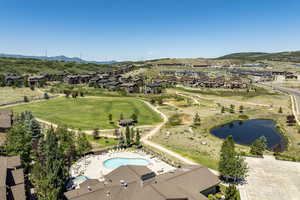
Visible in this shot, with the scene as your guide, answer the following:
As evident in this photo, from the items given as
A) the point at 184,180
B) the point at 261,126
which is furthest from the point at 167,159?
the point at 261,126

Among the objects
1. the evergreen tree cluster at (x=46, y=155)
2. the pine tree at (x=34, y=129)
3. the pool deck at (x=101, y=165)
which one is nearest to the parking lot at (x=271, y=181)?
the pool deck at (x=101, y=165)

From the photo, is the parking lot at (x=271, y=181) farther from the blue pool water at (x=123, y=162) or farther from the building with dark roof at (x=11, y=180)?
the building with dark roof at (x=11, y=180)

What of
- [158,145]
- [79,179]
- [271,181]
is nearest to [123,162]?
[79,179]

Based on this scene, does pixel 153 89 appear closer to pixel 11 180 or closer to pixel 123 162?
pixel 123 162

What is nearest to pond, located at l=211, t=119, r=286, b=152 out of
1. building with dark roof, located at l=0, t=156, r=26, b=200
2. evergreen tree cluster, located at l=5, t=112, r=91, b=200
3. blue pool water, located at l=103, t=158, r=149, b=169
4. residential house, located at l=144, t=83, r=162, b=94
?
blue pool water, located at l=103, t=158, r=149, b=169

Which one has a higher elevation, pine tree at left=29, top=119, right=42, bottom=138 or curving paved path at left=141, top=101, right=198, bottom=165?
pine tree at left=29, top=119, right=42, bottom=138

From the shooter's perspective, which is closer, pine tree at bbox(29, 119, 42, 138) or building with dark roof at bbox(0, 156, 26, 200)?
building with dark roof at bbox(0, 156, 26, 200)

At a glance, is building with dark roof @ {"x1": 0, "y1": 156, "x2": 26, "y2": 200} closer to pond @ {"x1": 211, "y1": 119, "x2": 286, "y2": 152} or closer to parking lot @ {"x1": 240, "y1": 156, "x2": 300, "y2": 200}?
parking lot @ {"x1": 240, "y1": 156, "x2": 300, "y2": 200}
